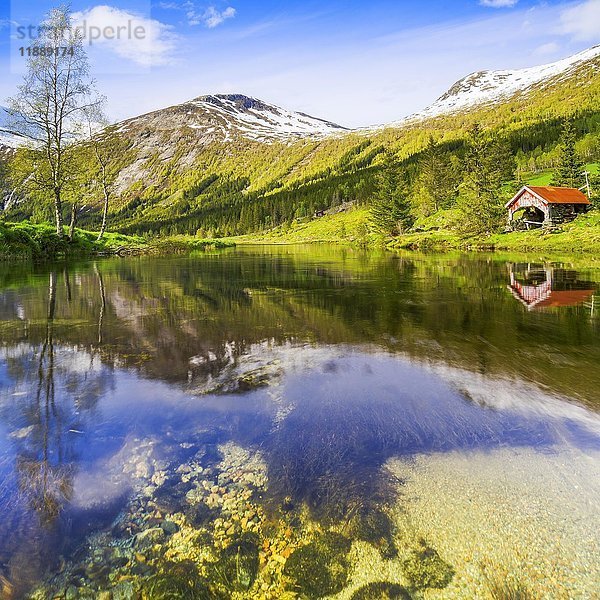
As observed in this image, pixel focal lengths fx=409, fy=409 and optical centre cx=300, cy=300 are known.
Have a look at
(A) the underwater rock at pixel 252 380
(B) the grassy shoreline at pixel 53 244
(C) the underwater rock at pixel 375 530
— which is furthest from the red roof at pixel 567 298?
(B) the grassy shoreline at pixel 53 244

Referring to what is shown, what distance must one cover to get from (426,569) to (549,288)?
20759 millimetres

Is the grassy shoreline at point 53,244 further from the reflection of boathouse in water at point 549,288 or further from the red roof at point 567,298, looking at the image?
the red roof at point 567,298

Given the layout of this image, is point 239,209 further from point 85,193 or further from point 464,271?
point 464,271

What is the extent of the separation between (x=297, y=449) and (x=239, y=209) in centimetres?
18944

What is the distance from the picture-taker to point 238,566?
12.8 ft

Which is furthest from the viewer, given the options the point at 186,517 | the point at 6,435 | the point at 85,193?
the point at 85,193

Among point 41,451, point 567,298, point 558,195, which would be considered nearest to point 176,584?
point 41,451

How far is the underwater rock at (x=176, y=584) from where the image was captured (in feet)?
11.9

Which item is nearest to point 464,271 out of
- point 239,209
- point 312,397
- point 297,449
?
point 312,397

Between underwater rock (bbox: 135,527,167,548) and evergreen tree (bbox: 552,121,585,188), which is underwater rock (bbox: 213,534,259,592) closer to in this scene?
underwater rock (bbox: 135,527,167,548)

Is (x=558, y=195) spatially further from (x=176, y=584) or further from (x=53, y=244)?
(x=176, y=584)

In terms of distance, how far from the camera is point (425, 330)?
13133 mm

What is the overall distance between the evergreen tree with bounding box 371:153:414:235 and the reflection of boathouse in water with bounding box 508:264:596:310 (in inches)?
2207

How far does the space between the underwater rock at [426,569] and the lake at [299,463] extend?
2cm
